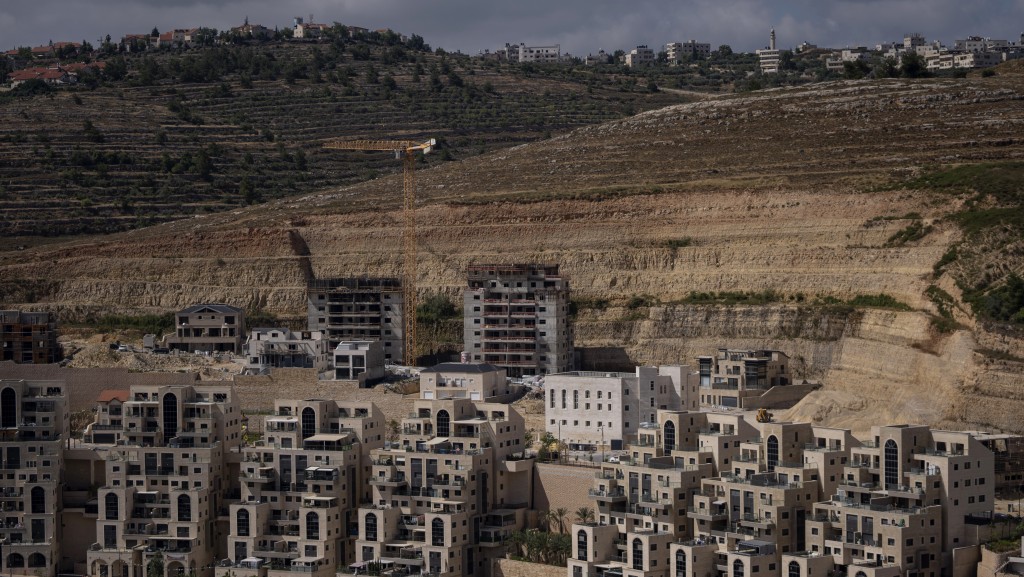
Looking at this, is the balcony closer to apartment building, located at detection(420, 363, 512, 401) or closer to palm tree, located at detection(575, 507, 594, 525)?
palm tree, located at detection(575, 507, 594, 525)

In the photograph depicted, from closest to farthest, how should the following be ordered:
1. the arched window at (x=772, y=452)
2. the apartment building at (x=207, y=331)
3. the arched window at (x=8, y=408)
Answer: the arched window at (x=772, y=452) → the arched window at (x=8, y=408) → the apartment building at (x=207, y=331)

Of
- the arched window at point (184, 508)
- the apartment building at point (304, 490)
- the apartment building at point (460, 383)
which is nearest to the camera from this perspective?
the apartment building at point (304, 490)

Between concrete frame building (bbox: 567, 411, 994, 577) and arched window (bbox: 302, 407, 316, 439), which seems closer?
concrete frame building (bbox: 567, 411, 994, 577)

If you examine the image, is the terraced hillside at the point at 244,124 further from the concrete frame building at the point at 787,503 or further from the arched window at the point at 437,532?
the concrete frame building at the point at 787,503

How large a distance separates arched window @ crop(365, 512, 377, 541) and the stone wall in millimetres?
4089

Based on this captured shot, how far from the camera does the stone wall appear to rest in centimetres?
6662

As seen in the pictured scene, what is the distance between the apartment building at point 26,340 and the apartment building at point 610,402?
25422mm

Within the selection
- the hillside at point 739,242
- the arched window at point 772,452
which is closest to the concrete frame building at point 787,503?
the arched window at point 772,452

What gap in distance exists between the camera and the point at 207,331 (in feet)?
319

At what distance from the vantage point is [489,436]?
2827 inches

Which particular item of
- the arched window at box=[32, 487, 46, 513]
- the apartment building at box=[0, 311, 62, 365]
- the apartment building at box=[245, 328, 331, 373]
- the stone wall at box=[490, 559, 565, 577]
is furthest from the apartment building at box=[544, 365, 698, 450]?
the apartment building at box=[0, 311, 62, 365]

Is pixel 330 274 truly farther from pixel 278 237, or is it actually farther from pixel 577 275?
pixel 577 275

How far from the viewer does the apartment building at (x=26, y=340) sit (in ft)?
307

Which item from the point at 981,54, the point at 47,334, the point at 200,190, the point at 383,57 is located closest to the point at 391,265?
the point at 47,334
